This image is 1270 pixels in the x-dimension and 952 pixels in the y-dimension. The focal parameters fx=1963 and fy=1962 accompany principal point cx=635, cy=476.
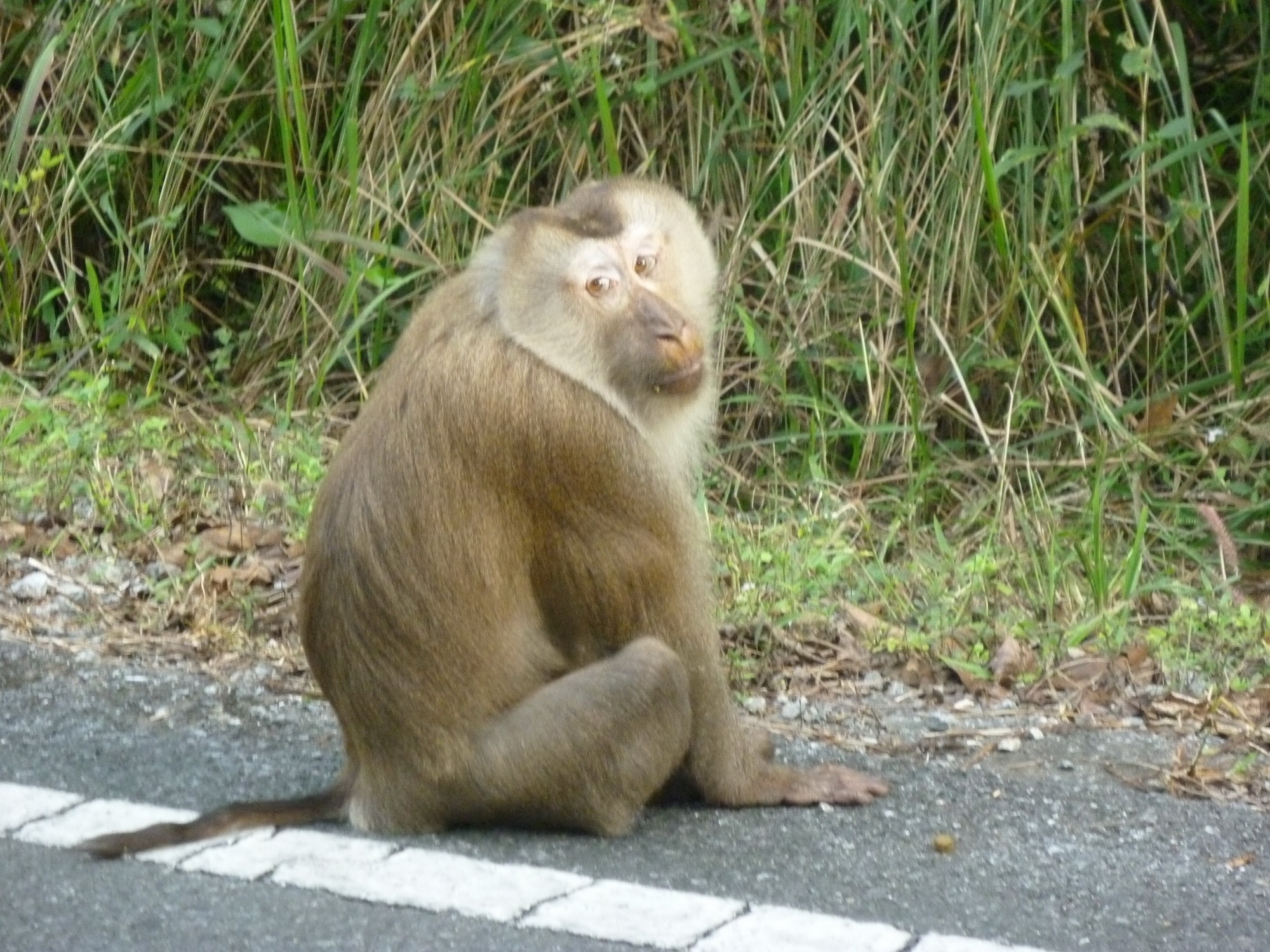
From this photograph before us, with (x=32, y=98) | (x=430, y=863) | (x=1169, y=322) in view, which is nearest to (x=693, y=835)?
(x=430, y=863)

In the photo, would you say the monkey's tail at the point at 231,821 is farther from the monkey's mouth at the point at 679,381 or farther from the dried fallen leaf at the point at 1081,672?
the dried fallen leaf at the point at 1081,672

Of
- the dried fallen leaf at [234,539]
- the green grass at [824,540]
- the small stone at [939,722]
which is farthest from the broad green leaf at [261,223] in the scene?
the small stone at [939,722]

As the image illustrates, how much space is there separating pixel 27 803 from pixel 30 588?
5.53 ft

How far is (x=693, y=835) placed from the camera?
3.94 metres

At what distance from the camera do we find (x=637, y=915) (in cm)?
337

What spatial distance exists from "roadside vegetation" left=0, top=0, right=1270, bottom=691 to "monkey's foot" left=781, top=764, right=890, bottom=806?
3.85 feet

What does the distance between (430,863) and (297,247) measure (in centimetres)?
371

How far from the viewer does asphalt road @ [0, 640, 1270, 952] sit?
10.9 feet

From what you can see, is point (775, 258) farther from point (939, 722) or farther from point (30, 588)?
point (30, 588)

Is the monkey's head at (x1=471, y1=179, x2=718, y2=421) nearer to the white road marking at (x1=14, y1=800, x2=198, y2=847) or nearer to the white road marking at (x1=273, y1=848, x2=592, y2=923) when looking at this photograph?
the white road marking at (x1=273, y1=848, x2=592, y2=923)

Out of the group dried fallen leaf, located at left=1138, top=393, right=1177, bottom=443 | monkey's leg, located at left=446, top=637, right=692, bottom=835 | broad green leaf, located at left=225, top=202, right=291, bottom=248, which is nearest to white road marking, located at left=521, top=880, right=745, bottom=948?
monkey's leg, located at left=446, top=637, right=692, bottom=835

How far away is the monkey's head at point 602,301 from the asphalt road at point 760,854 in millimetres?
909

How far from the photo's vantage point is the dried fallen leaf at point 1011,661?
4.84 meters

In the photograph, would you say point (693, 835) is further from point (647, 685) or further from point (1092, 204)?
point (1092, 204)
